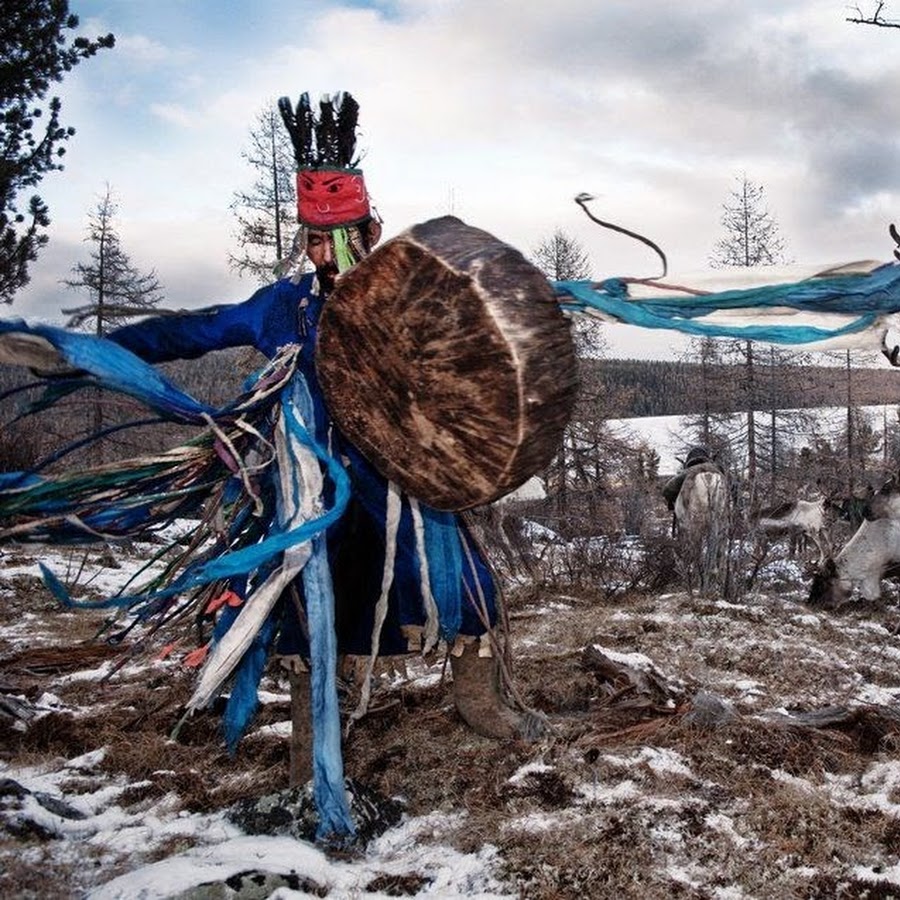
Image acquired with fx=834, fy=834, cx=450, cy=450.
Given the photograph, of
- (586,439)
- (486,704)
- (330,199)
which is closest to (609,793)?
(486,704)

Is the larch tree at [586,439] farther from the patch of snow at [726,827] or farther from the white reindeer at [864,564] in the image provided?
the patch of snow at [726,827]

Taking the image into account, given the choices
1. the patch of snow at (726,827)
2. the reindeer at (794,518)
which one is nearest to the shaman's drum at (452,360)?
the patch of snow at (726,827)

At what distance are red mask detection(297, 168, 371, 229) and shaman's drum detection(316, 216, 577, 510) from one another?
0.53 meters

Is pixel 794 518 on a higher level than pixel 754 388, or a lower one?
lower

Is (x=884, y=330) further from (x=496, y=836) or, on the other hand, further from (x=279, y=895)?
(x=279, y=895)

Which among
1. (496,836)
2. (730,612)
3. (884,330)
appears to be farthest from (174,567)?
(730,612)

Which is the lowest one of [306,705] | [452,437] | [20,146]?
[306,705]

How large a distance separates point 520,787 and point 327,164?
1.94 meters

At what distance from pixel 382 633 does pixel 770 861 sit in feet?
3.92

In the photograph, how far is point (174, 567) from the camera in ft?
8.13

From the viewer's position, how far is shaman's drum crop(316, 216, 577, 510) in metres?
1.79

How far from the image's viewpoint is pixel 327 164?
8.35 ft

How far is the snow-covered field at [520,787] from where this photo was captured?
1938mm

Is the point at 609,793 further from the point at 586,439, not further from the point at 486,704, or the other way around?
the point at 586,439
